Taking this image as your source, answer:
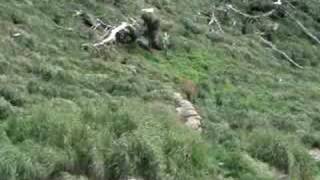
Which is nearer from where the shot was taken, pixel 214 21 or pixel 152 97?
pixel 152 97

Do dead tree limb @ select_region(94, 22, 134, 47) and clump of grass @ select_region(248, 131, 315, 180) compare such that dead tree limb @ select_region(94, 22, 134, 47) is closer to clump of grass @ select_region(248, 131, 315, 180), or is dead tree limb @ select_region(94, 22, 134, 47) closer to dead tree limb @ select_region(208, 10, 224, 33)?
dead tree limb @ select_region(208, 10, 224, 33)

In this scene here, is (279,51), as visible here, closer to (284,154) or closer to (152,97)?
(152,97)

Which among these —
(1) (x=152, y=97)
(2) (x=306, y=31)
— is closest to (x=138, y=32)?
(1) (x=152, y=97)

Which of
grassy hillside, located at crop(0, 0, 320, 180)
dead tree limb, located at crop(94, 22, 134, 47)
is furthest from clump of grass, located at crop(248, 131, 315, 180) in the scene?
dead tree limb, located at crop(94, 22, 134, 47)

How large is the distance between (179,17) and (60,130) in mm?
16859

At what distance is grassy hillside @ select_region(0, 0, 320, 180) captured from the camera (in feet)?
30.2

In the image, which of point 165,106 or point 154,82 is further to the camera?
point 154,82

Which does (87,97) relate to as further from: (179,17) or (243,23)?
(243,23)

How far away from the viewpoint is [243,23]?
2847 cm

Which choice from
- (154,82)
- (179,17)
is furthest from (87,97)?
(179,17)

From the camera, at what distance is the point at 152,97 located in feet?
51.6

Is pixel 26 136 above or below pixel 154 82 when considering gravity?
above

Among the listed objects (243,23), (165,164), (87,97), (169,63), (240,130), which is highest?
(165,164)

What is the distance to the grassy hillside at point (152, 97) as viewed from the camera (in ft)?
30.2
